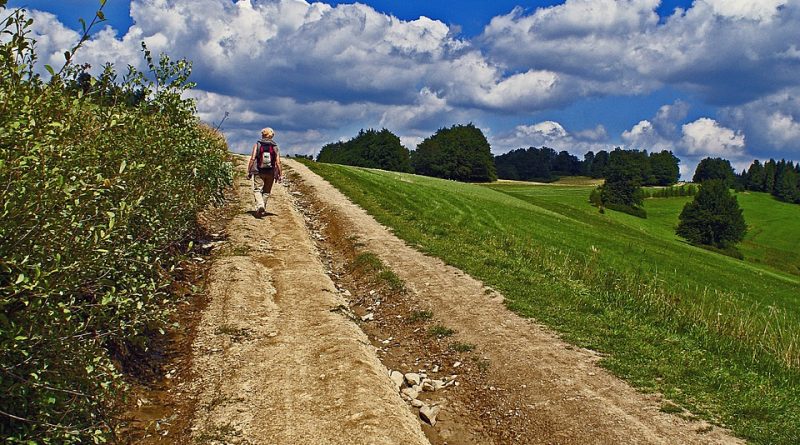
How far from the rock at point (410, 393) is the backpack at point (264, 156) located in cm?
1242

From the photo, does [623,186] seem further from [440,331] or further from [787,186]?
[440,331]

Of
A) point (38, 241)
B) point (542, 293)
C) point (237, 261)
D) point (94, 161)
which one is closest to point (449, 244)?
point (542, 293)

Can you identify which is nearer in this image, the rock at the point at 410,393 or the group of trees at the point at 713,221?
the rock at the point at 410,393

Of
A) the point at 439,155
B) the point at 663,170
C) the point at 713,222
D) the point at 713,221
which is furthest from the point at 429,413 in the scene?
the point at 663,170

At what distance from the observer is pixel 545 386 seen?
984 cm

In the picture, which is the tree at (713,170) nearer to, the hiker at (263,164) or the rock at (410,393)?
the hiker at (263,164)

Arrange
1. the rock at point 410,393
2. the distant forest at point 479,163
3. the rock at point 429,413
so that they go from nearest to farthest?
the rock at point 429,413, the rock at point 410,393, the distant forest at point 479,163

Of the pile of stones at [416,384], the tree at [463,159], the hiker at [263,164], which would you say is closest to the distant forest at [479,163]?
the tree at [463,159]

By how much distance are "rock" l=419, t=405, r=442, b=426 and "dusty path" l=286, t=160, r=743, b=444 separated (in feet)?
2.00

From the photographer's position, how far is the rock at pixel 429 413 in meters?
9.18

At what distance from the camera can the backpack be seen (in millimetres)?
20641

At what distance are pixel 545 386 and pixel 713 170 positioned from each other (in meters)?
199

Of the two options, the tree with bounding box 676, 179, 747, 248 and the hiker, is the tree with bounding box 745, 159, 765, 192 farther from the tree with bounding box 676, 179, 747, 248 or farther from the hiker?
the hiker

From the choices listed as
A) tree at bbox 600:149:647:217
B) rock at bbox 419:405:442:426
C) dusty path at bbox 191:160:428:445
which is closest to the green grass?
dusty path at bbox 191:160:428:445
